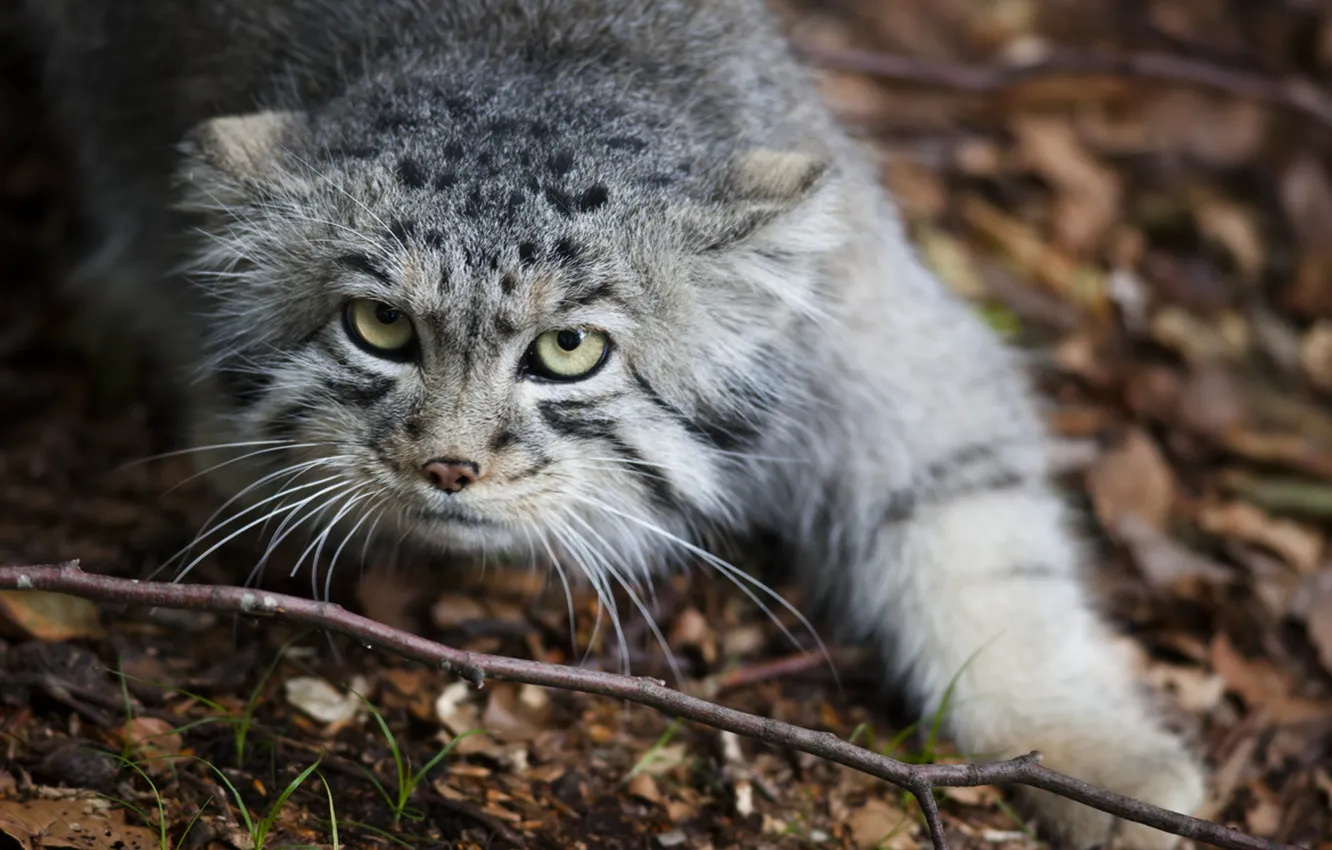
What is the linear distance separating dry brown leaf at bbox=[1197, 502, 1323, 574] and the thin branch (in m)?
1.91

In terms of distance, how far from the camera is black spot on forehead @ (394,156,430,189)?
10.3 feet

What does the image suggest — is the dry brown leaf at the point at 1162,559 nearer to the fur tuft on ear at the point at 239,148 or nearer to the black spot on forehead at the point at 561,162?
the black spot on forehead at the point at 561,162

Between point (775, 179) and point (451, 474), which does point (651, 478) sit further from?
point (775, 179)

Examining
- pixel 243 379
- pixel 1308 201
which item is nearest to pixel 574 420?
pixel 243 379

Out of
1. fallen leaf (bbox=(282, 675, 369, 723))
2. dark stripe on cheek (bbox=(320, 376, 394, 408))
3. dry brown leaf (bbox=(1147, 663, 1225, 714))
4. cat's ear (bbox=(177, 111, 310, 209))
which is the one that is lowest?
fallen leaf (bbox=(282, 675, 369, 723))

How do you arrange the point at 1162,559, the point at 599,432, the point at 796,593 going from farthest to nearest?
the point at 1162,559, the point at 796,593, the point at 599,432

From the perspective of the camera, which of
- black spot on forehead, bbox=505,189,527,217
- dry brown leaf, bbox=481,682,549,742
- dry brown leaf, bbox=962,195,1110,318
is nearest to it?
black spot on forehead, bbox=505,189,527,217

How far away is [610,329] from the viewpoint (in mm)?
3174

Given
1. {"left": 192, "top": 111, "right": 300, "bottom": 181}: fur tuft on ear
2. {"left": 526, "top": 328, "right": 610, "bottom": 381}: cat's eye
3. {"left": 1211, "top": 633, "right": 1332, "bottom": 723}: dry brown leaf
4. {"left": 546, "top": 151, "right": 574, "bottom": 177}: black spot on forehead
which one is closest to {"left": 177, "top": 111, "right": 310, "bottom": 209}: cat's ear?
{"left": 192, "top": 111, "right": 300, "bottom": 181}: fur tuft on ear

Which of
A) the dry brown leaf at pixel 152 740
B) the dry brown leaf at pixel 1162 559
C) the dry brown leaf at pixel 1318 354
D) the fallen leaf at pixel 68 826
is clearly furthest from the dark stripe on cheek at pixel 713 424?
the dry brown leaf at pixel 1318 354

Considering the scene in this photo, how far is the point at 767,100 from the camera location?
12.8 feet

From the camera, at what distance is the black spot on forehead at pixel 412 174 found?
3.14 metres

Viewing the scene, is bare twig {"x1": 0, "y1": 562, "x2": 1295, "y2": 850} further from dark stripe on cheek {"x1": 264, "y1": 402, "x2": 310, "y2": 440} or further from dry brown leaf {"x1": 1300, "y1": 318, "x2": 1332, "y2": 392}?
dry brown leaf {"x1": 1300, "y1": 318, "x2": 1332, "y2": 392}

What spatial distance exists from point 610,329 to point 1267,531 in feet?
8.56
